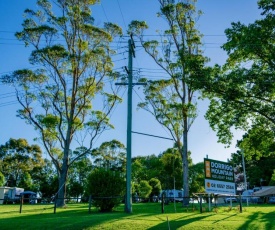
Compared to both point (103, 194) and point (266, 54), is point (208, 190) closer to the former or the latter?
point (103, 194)

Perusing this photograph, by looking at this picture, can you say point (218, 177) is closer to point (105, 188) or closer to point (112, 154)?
point (105, 188)

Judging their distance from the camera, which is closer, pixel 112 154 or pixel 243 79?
pixel 243 79

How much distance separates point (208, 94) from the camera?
A: 62.5 feet

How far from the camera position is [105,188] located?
17.4 metres

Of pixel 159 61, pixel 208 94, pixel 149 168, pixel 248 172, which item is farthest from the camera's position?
pixel 149 168

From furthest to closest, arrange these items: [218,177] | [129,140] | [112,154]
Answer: [112,154] → [218,177] → [129,140]

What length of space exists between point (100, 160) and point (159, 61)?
33.4 meters

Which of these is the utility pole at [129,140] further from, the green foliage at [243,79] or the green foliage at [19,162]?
the green foliage at [19,162]

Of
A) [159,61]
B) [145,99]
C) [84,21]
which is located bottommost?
[145,99]

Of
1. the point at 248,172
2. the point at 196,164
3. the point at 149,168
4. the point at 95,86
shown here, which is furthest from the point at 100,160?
the point at 95,86

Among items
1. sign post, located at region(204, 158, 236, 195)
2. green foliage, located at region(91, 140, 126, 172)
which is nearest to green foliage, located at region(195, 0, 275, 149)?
sign post, located at region(204, 158, 236, 195)

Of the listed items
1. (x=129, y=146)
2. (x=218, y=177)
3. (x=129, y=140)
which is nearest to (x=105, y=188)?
(x=129, y=146)

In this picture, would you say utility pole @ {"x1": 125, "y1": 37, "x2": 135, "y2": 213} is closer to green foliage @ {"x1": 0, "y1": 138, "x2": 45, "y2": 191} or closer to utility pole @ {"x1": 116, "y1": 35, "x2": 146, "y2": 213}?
utility pole @ {"x1": 116, "y1": 35, "x2": 146, "y2": 213}

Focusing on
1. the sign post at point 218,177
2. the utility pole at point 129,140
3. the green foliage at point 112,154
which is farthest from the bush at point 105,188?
the green foliage at point 112,154
